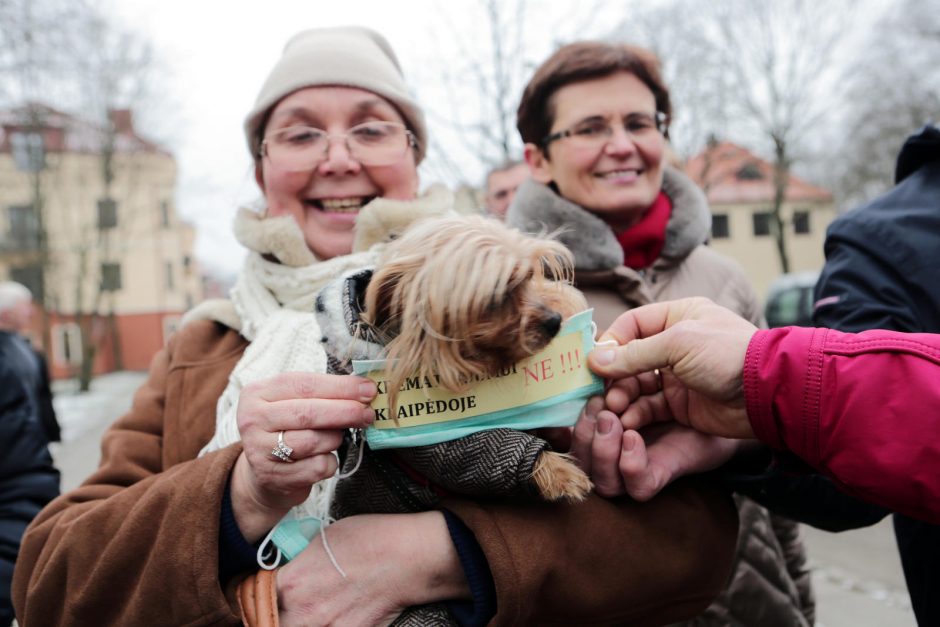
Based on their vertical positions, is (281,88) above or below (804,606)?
above

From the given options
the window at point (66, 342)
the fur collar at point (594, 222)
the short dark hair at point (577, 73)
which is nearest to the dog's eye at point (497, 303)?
the fur collar at point (594, 222)

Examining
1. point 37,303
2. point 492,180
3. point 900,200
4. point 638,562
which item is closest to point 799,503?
point 638,562

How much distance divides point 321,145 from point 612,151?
97cm

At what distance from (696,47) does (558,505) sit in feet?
83.3

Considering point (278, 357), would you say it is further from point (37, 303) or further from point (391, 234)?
point (37, 303)

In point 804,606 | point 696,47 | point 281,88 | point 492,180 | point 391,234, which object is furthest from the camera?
point 696,47

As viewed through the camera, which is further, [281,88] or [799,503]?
[281,88]

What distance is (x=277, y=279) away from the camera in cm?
202

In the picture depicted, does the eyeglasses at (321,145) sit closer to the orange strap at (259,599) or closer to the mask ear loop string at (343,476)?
the mask ear loop string at (343,476)

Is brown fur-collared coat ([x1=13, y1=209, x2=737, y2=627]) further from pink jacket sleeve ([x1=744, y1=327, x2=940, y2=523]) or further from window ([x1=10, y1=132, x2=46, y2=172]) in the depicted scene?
window ([x1=10, y1=132, x2=46, y2=172])

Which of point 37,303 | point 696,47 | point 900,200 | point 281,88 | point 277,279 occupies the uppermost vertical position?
point 696,47

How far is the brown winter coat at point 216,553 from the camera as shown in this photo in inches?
57.4

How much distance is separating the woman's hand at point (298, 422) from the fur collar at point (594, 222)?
940mm

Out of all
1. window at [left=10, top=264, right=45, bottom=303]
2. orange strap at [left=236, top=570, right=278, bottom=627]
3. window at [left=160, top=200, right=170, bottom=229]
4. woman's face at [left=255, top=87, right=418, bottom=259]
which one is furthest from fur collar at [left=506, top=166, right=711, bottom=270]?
window at [left=160, top=200, right=170, bottom=229]
